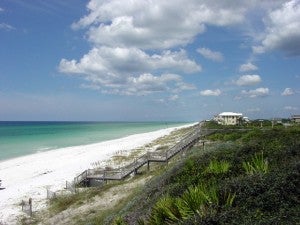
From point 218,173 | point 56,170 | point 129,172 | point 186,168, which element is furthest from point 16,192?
point 218,173

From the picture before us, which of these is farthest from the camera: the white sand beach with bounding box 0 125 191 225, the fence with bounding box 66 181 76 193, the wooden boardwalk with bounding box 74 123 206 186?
the wooden boardwalk with bounding box 74 123 206 186

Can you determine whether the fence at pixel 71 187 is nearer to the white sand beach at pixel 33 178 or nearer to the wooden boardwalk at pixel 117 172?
the wooden boardwalk at pixel 117 172

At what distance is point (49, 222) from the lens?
67.0 feet

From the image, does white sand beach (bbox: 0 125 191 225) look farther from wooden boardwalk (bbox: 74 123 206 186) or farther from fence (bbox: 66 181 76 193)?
wooden boardwalk (bbox: 74 123 206 186)

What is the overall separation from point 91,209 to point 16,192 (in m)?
12.7

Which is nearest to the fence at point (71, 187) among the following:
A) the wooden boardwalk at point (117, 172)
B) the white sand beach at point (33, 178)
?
the wooden boardwalk at point (117, 172)

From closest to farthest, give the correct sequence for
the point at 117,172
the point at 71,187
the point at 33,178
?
the point at 71,187, the point at 117,172, the point at 33,178

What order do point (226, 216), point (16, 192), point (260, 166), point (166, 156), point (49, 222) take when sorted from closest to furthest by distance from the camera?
point (226, 216) → point (260, 166) → point (49, 222) → point (16, 192) → point (166, 156)

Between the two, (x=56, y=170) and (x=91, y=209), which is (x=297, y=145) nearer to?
(x=91, y=209)

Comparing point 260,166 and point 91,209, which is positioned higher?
point 260,166

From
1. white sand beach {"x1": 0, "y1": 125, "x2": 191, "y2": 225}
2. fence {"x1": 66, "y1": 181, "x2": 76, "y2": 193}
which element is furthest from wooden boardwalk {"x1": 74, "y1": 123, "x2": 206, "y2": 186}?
white sand beach {"x1": 0, "y1": 125, "x2": 191, "y2": 225}

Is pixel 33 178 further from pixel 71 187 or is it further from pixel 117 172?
pixel 117 172

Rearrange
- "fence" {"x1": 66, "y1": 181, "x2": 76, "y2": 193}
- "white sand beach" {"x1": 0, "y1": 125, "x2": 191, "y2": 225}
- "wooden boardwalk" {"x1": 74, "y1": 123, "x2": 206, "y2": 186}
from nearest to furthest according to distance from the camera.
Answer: "white sand beach" {"x1": 0, "y1": 125, "x2": 191, "y2": 225}, "fence" {"x1": 66, "y1": 181, "x2": 76, "y2": 193}, "wooden boardwalk" {"x1": 74, "y1": 123, "x2": 206, "y2": 186}

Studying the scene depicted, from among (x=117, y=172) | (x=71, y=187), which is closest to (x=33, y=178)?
(x=71, y=187)
